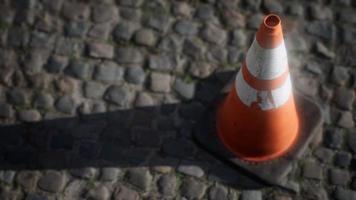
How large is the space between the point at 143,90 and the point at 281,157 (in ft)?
3.55

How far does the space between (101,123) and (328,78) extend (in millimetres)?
1657

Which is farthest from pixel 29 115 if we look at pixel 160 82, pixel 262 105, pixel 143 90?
pixel 262 105

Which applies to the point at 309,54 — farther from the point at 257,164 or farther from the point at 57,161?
the point at 57,161

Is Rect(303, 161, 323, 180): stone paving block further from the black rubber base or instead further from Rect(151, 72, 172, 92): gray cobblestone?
Rect(151, 72, 172, 92): gray cobblestone

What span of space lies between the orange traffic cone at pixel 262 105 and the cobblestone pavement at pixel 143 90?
0.65 ft

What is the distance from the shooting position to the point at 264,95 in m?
3.60

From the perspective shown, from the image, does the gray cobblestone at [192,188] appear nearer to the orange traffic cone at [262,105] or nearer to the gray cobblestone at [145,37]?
the orange traffic cone at [262,105]

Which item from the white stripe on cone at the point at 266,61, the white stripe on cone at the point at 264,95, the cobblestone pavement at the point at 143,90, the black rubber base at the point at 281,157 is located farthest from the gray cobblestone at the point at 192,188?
the white stripe on cone at the point at 266,61

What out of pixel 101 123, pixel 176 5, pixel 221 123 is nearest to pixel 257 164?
pixel 221 123

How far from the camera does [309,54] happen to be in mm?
4379

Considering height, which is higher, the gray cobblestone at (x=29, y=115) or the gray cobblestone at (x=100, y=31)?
the gray cobblestone at (x=100, y=31)

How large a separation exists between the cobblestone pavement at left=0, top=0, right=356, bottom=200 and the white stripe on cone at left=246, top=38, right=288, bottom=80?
29.3 inches

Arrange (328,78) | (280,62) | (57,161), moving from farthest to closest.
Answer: (328,78) < (57,161) < (280,62)

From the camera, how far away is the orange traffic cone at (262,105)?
3.43 m
